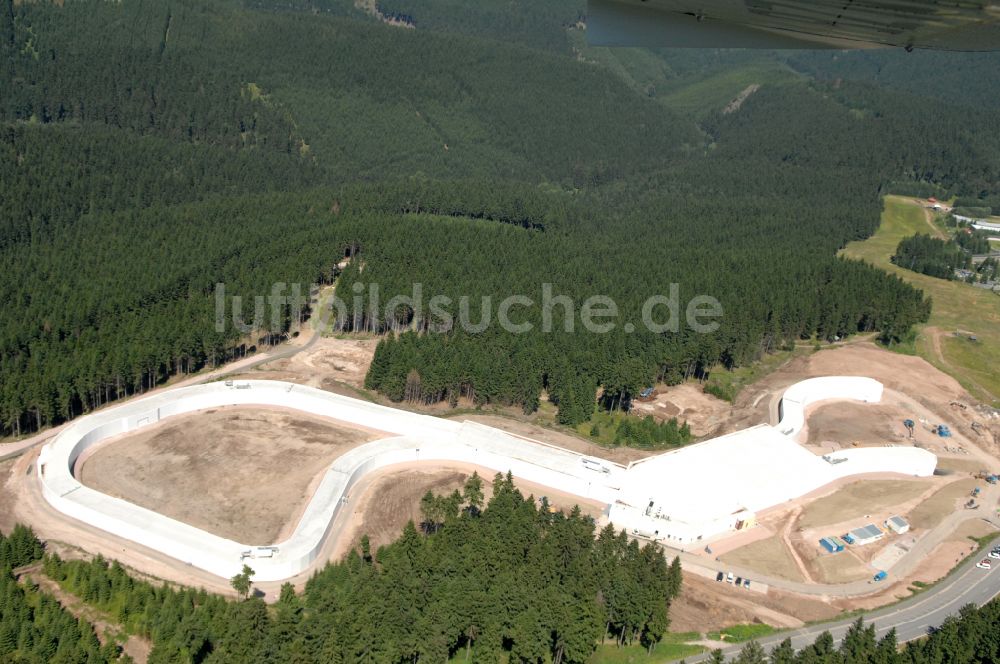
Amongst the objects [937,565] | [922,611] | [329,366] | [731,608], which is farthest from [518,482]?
[937,565]

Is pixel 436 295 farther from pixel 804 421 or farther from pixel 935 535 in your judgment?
pixel 935 535

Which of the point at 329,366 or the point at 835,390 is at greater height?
the point at 835,390

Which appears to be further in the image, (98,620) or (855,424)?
(855,424)

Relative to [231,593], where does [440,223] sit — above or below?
above

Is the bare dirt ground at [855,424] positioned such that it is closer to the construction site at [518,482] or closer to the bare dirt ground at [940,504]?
the construction site at [518,482]

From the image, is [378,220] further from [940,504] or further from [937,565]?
[937,565]

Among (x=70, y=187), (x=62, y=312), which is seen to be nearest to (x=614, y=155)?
A: (x=70, y=187)
